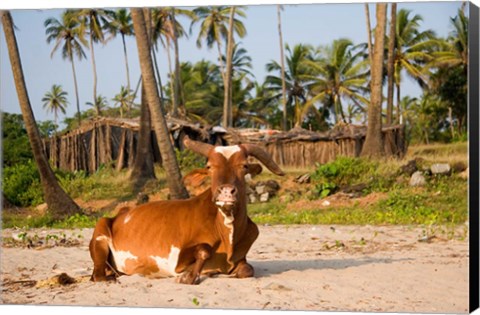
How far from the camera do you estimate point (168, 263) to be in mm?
7266

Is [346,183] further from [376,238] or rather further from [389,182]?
[376,238]

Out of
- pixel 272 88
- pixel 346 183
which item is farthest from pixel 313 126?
pixel 346 183

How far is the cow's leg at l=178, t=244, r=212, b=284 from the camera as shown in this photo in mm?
6898

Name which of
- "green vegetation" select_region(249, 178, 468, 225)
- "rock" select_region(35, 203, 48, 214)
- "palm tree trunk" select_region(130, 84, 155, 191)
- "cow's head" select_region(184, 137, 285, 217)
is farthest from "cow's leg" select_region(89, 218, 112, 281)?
"palm tree trunk" select_region(130, 84, 155, 191)

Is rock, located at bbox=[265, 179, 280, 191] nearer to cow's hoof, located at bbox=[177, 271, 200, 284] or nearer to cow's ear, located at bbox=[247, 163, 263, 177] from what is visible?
cow's ear, located at bbox=[247, 163, 263, 177]

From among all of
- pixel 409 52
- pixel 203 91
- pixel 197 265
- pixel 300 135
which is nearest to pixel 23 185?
pixel 197 265

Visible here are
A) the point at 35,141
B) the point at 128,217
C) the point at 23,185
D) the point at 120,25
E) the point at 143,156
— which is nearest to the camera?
the point at 128,217

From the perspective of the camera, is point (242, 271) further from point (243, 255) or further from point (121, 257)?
point (121, 257)

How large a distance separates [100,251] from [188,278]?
3.73ft

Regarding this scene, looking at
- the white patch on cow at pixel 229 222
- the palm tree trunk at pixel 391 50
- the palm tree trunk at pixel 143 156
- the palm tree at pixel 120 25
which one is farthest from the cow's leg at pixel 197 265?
the palm tree at pixel 120 25

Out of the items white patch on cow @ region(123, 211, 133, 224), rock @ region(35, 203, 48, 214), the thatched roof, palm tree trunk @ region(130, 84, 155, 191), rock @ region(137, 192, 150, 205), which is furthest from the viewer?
the thatched roof

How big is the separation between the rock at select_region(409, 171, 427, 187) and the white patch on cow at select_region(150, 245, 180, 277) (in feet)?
27.2

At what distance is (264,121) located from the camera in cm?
3925

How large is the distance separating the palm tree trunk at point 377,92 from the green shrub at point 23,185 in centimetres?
736
